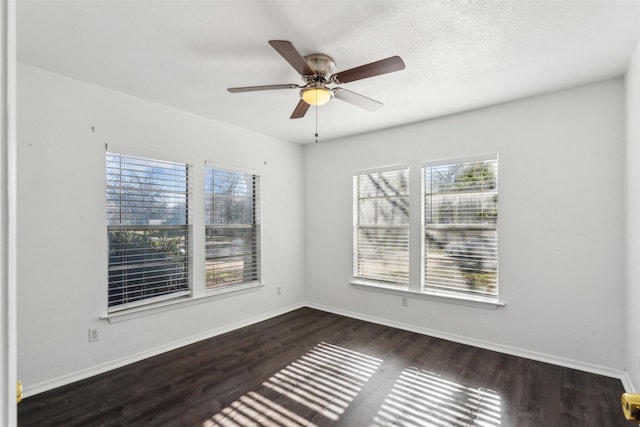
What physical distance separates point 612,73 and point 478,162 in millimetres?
1315

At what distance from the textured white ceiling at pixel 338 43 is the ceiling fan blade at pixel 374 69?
271 mm

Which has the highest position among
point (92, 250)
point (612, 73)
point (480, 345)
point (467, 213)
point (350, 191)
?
point (612, 73)

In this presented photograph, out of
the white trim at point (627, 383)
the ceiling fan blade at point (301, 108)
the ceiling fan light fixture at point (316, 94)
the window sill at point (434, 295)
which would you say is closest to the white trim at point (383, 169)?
the window sill at point (434, 295)

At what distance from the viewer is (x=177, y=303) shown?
360 centimetres

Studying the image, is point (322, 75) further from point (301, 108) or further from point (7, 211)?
point (7, 211)

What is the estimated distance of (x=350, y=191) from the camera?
15.7ft

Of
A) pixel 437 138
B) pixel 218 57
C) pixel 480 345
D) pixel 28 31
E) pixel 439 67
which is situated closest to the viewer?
pixel 28 31

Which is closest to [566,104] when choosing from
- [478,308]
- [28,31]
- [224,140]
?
[478,308]

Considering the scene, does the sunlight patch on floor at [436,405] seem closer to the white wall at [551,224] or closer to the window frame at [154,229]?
the white wall at [551,224]

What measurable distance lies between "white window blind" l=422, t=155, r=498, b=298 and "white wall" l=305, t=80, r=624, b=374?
0.12 m

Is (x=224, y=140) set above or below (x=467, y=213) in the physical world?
above

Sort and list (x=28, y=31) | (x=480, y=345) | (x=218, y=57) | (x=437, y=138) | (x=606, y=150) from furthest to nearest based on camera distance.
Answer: (x=437, y=138)
(x=480, y=345)
(x=606, y=150)
(x=218, y=57)
(x=28, y=31)

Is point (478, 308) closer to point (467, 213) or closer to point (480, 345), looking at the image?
point (480, 345)

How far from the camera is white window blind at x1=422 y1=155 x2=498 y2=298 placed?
358cm
